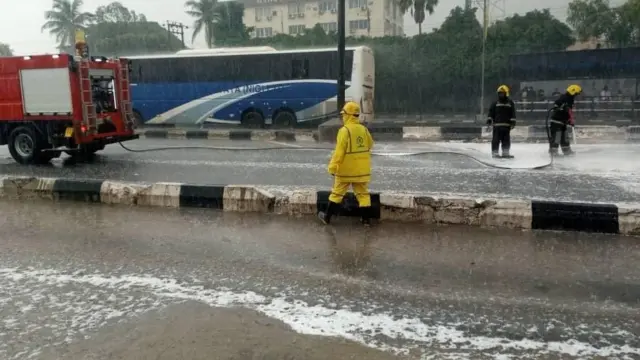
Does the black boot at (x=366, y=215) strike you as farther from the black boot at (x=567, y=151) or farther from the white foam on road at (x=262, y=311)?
the black boot at (x=567, y=151)

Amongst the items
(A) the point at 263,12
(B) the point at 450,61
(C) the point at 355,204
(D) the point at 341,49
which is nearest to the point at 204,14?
(A) the point at 263,12

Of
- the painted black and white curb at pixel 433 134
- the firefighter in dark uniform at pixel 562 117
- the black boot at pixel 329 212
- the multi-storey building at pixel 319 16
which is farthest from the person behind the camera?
the multi-storey building at pixel 319 16

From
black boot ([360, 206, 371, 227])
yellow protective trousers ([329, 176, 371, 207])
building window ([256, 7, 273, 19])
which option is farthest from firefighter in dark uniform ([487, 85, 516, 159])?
building window ([256, 7, 273, 19])

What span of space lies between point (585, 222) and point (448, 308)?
9.36 ft

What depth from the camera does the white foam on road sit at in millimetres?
3357

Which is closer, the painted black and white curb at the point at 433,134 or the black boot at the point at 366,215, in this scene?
the black boot at the point at 366,215

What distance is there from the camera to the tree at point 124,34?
148 ft

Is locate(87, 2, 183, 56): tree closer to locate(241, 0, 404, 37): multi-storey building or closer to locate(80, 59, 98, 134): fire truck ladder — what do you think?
locate(241, 0, 404, 37): multi-storey building

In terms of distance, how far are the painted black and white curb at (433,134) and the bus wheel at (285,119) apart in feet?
9.65

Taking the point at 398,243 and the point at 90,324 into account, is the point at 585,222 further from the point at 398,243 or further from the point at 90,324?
the point at 90,324

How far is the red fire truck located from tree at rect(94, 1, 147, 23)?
43.3 m

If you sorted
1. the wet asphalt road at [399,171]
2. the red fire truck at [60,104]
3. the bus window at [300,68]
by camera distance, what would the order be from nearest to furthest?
the wet asphalt road at [399,171]
the red fire truck at [60,104]
the bus window at [300,68]

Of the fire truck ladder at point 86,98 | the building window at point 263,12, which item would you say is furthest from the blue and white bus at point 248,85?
the building window at point 263,12

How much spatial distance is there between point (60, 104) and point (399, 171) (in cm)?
733
